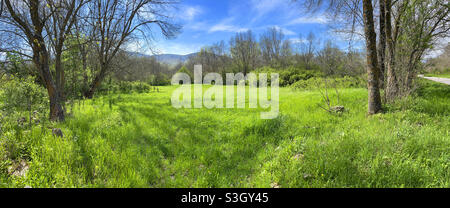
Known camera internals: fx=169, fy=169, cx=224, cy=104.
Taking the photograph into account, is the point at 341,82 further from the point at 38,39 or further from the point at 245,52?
the point at 245,52

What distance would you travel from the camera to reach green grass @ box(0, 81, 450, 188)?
7.95 ft

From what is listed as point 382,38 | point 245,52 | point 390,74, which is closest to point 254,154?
point 390,74

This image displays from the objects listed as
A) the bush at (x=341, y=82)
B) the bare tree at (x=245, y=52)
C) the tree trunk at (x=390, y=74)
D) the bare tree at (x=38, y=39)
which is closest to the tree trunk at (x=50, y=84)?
the bare tree at (x=38, y=39)

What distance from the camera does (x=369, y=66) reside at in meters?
5.09

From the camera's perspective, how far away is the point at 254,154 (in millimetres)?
3637

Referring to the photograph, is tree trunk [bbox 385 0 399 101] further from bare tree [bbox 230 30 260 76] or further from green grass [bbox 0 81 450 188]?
bare tree [bbox 230 30 260 76]

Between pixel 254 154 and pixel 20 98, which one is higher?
pixel 20 98

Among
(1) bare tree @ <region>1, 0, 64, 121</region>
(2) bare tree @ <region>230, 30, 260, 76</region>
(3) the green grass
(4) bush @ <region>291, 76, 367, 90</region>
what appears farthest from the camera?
(2) bare tree @ <region>230, 30, 260, 76</region>

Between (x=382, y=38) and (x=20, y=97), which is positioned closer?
(x=20, y=97)

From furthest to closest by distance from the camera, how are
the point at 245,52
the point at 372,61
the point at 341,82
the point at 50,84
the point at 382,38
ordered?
the point at 245,52 < the point at 341,82 < the point at 382,38 < the point at 50,84 < the point at 372,61

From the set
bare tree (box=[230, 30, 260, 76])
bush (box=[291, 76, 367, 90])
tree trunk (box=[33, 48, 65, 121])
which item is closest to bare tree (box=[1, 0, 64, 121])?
tree trunk (box=[33, 48, 65, 121])

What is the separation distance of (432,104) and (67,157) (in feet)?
30.8
